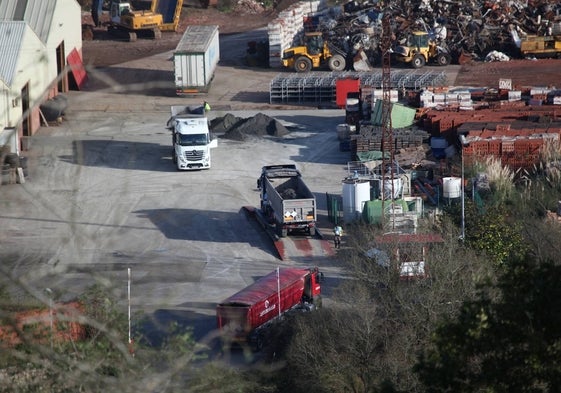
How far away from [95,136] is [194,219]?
10.5 m

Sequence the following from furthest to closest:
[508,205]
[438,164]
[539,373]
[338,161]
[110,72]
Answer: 1. [110,72]
2. [338,161]
3. [438,164]
4. [508,205]
5. [539,373]

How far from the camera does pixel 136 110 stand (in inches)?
1682

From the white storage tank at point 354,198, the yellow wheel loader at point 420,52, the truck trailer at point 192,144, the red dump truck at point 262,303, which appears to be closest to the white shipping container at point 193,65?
the truck trailer at point 192,144

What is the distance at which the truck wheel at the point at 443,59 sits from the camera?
4925cm

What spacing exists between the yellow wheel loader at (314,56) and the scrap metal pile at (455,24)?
85 cm

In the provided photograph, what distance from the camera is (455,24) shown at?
51250 mm

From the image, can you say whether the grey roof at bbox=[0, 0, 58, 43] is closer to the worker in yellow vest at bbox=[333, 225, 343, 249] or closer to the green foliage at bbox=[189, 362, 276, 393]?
the worker in yellow vest at bbox=[333, 225, 343, 249]

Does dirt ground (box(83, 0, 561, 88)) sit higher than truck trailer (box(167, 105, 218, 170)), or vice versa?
dirt ground (box(83, 0, 561, 88))

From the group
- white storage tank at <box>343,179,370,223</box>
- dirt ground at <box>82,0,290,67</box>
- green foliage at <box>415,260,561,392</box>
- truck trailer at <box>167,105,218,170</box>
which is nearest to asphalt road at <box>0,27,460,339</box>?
truck trailer at <box>167,105,218,170</box>

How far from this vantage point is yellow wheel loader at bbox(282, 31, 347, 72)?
4844cm

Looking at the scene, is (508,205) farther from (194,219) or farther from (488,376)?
(488,376)

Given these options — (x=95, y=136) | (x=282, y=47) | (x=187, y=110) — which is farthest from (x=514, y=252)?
(x=282, y=47)

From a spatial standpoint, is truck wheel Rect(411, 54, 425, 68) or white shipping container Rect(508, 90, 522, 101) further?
truck wheel Rect(411, 54, 425, 68)

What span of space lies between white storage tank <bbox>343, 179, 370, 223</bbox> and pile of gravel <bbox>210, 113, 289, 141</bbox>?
10460 millimetres
